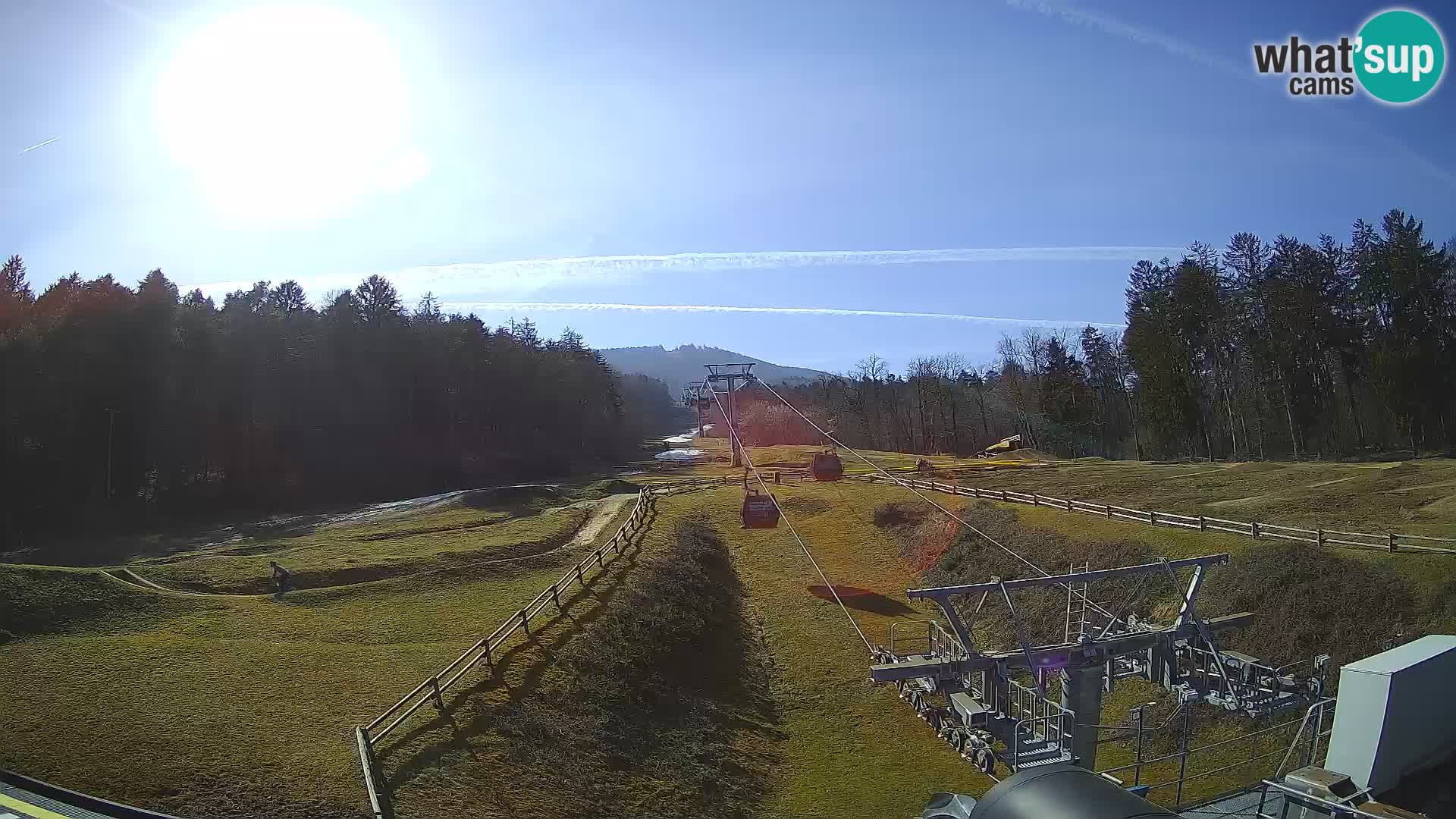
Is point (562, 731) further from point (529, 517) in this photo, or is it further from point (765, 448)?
point (765, 448)

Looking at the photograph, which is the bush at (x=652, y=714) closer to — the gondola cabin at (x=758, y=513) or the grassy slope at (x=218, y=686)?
the grassy slope at (x=218, y=686)

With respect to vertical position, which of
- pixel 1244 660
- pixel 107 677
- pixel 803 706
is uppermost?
pixel 107 677

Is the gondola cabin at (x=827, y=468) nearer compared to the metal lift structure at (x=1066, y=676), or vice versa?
the metal lift structure at (x=1066, y=676)

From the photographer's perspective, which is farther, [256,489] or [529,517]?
[256,489]

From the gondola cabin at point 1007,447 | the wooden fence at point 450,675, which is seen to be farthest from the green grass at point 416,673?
the gondola cabin at point 1007,447

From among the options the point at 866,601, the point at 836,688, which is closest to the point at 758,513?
the point at 866,601

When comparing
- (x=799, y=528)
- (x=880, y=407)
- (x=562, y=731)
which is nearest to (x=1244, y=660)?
(x=562, y=731)
